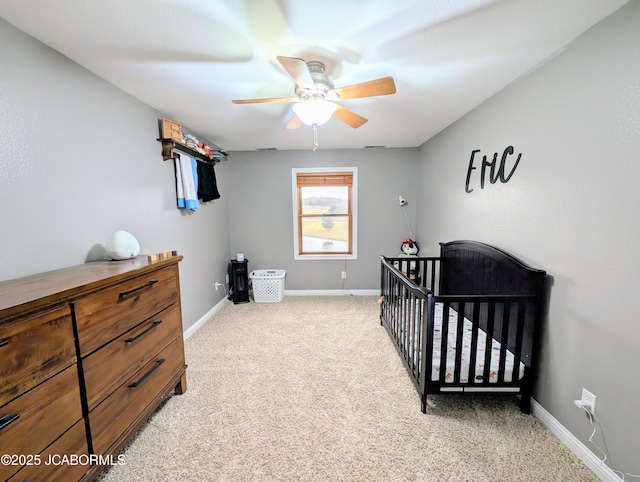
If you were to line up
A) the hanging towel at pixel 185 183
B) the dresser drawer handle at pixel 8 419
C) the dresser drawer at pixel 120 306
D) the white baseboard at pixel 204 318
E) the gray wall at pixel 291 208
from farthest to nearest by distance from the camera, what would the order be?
the gray wall at pixel 291 208 → the white baseboard at pixel 204 318 → the hanging towel at pixel 185 183 → the dresser drawer at pixel 120 306 → the dresser drawer handle at pixel 8 419

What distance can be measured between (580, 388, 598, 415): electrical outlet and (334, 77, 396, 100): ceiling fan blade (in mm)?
1976

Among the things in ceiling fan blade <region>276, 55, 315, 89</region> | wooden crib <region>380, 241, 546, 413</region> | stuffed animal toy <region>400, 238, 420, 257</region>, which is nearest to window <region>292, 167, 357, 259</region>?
stuffed animal toy <region>400, 238, 420, 257</region>

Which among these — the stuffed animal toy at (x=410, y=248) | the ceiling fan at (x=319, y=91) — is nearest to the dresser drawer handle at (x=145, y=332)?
the ceiling fan at (x=319, y=91)

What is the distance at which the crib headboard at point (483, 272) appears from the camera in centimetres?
165

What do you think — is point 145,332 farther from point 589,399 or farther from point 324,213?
point 324,213

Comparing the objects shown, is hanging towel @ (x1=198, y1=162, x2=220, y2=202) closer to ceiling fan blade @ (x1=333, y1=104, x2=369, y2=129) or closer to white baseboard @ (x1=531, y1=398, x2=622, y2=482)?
ceiling fan blade @ (x1=333, y1=104, x2=369, y2=129)

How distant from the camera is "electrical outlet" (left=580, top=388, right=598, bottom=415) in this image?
128 cm

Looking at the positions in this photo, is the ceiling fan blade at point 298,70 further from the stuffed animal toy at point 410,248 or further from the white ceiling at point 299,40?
the stuffed animal toy at point 410,248

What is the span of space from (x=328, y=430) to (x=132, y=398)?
1.13 meters

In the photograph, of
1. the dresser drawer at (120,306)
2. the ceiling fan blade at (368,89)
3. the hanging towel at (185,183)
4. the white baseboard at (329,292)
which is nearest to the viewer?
the dresser drawer at (120,306)

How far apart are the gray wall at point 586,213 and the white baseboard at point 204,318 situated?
9.93 ft

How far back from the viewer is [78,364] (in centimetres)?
108

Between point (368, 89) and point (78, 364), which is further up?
point (368, 89)

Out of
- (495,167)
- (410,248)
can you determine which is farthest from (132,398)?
(410,248)
